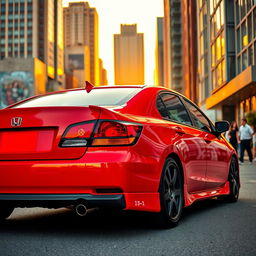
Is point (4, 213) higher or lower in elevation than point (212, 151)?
lower

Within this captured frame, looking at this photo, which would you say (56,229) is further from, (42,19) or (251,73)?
(42,19)

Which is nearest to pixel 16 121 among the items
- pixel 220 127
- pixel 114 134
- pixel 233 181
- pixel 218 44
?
pixel 114 134

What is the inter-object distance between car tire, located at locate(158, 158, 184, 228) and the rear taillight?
0.61m

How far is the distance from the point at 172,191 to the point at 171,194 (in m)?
0.04

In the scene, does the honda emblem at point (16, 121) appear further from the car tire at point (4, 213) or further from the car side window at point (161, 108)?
the car side window at point (161, 108)

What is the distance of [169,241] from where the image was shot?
4102 mm

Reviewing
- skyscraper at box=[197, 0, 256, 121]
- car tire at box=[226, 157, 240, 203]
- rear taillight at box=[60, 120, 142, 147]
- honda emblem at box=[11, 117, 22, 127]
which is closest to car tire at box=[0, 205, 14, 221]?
honda emblem at box=[11, 117, 22, 127]

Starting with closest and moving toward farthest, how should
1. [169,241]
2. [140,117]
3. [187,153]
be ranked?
1. [169,241]
2. [140,117]
3. [187,153]

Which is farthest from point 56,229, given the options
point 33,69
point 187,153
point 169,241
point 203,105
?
point 33,69

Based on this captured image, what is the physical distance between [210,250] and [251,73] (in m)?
25.2

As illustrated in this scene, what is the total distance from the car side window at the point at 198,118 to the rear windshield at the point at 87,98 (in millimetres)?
1134

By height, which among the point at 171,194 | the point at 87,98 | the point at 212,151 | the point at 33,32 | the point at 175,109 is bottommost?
the point at 171,194

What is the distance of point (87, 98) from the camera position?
499cm

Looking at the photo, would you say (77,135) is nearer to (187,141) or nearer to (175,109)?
(187,141)
